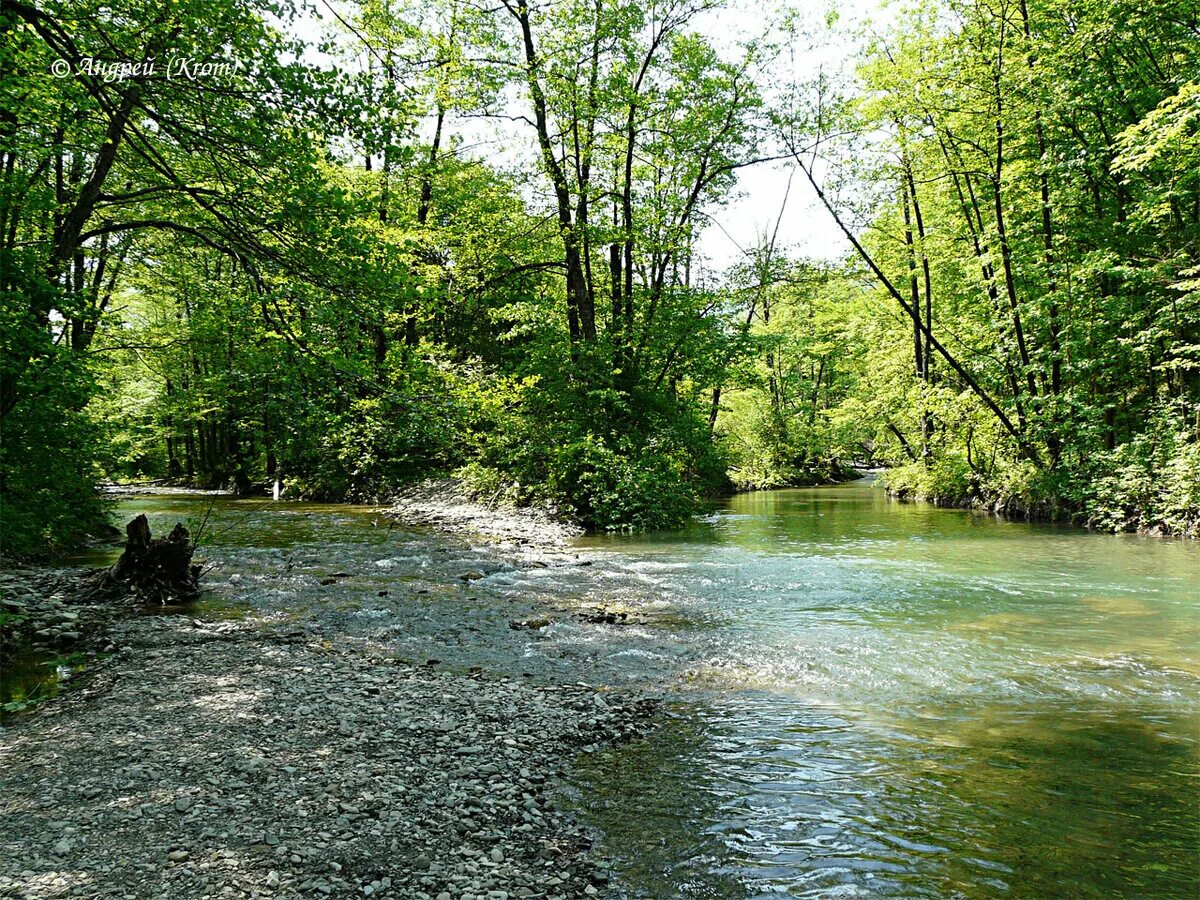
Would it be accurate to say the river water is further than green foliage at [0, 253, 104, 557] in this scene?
No

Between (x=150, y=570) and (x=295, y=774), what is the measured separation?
6760 millimetres

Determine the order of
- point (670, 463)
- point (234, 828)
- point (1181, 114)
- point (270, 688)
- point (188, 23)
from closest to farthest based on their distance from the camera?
point (234, 828)
point (270, 688)
point (188, 23)
point (1181, 114)
point (670, 463)

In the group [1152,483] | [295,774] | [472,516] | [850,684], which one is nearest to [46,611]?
[295,774]

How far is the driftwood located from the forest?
1.52 metres

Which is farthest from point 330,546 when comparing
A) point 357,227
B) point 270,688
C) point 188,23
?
A: point 188,23

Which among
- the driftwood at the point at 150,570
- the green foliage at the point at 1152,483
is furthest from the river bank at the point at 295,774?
the green foliage at the point at 1152,483

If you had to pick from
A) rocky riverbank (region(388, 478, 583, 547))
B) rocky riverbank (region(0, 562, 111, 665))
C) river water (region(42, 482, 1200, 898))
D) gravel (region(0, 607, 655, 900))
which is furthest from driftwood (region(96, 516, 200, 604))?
rocky riverbank (region(388, 478, 583, 547))

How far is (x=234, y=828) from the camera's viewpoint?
151 inches

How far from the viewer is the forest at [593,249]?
891cm

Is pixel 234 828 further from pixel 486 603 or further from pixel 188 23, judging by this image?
pixel 188 23

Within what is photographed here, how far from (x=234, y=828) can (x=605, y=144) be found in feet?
70.7

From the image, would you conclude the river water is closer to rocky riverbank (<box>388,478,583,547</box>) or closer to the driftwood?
the driftwood

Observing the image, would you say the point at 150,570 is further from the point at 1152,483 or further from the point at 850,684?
the point at 1152,483

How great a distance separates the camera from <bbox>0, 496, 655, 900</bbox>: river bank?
137 inches
